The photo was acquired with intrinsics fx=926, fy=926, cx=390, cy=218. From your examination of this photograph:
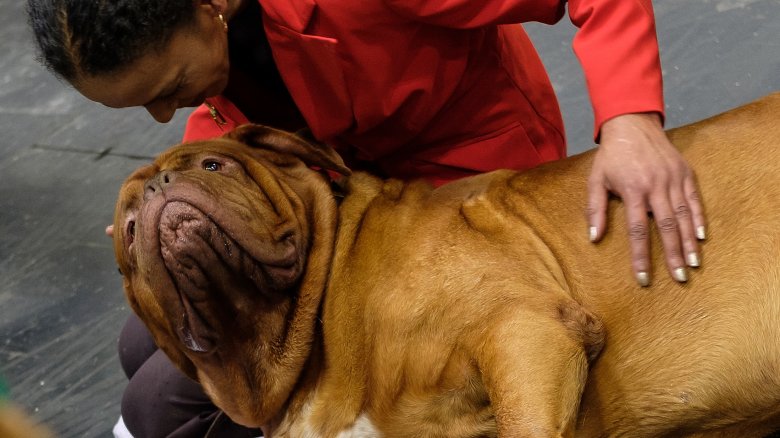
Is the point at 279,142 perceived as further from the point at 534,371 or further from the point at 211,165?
the point at 534,371

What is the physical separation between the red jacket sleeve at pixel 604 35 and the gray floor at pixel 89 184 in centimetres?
158

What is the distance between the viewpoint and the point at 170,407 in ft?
8.21

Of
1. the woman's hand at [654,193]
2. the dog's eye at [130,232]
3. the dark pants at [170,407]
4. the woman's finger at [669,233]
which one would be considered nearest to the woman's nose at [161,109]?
the dog's eye at [130,232]

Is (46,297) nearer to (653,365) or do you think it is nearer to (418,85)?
(418,85)

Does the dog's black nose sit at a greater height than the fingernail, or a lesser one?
greater

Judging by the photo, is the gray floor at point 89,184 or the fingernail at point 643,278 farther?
the gray floor at point 89,184

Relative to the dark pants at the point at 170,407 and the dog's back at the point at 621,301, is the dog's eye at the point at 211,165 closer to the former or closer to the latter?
the dog's back at the point at 621,301

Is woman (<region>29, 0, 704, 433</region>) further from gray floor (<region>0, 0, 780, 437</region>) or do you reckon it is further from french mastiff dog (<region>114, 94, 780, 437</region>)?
gray floor (<region>0, 0, 780, 437</region>)

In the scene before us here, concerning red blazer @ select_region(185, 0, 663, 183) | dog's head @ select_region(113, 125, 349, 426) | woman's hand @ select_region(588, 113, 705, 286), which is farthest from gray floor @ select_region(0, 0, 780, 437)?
woman's hand @ select_region(588, 113, 705, 286)

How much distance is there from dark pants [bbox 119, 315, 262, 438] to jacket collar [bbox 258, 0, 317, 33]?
3.22ft

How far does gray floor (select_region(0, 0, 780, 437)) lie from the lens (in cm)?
326

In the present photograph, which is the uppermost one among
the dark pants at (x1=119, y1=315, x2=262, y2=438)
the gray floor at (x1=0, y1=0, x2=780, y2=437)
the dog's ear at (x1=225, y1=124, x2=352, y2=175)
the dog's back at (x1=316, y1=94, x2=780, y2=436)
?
the dog's ear at (x1=225, y1=124, x2=352, y2=175)

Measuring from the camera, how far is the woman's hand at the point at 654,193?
1.79 metres

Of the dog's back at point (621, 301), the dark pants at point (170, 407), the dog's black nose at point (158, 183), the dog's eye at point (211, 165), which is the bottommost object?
the dark pants at point (170, 407)
